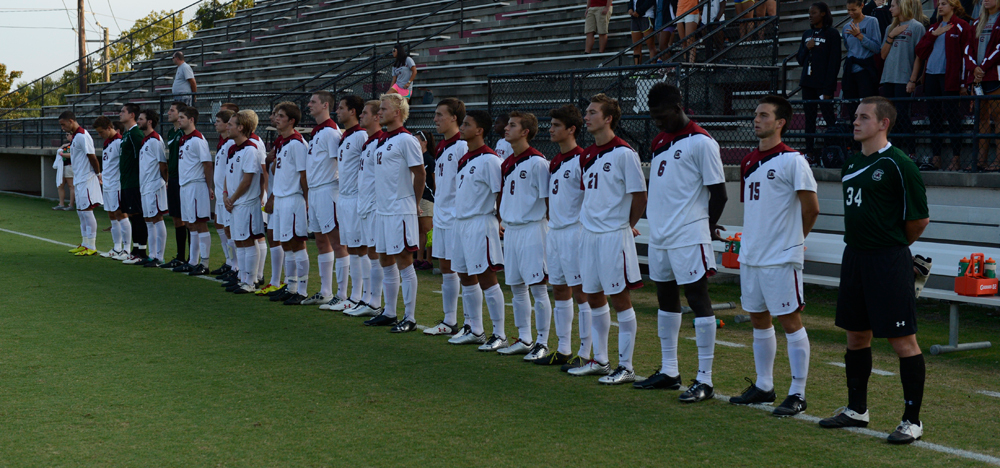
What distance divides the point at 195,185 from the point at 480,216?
5.45 m

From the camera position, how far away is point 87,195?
13.2 m

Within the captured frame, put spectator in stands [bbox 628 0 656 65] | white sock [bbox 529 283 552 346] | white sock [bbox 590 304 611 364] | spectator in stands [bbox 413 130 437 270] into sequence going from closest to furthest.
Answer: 1. white sock [bbox 590 304 611 364]
2. white sock [bbox 529 283 552 346]
3. spectator in stands [bbox 413 130 437 270]
4. spectator in stands [bbox 628 0 656 65]

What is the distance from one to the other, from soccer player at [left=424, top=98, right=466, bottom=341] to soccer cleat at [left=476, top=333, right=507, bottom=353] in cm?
31

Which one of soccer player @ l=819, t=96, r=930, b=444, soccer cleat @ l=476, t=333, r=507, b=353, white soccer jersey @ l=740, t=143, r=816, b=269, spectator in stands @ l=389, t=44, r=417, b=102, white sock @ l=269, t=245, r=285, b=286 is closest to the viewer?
soccer player @ l=819, t=96, r=930, b=444

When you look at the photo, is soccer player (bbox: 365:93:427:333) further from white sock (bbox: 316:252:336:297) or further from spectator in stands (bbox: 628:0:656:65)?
spectator in stands (bbox: 628:0:656:65)

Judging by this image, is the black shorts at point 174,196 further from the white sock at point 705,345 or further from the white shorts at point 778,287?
the white shorts at point 778,287

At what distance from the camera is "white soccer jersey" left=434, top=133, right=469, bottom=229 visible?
766 centimetres

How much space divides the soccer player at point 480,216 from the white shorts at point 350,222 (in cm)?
165

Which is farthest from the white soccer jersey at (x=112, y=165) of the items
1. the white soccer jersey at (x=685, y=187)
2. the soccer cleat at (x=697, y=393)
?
the soccer cleat at (x=697, y=393)

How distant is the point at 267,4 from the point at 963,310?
2868cm

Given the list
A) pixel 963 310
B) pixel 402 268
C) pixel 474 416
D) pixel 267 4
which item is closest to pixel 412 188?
pixel 402 268

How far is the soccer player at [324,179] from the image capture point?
358 inches

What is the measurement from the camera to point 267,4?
33.0m

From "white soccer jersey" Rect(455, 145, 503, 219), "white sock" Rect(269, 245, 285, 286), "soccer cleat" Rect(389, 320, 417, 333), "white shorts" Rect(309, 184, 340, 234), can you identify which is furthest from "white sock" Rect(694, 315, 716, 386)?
"white sock" Rect(269, 245, 285, 286)
